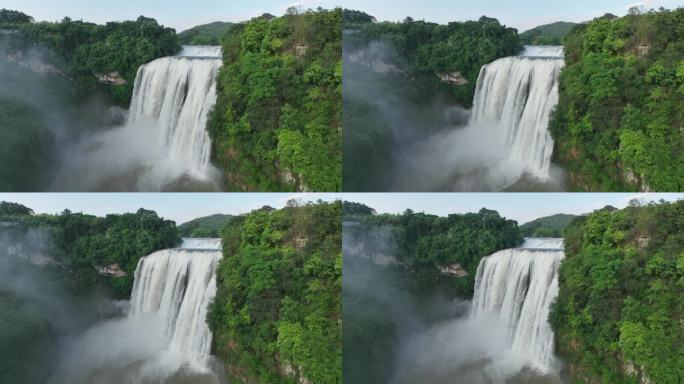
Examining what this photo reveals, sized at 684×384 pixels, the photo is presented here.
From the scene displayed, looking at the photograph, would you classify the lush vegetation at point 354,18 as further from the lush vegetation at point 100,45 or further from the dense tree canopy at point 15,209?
the dense tree canopy at point 15,209

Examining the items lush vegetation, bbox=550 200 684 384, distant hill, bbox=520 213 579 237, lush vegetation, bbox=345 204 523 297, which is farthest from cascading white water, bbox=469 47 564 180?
lush vegetation, bbox=550 200 684 384

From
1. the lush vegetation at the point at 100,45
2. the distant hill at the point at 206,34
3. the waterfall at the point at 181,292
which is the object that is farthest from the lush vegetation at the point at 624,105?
the lush vegetation at the point at 100,45

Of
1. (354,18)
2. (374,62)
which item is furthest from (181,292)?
(354,18)

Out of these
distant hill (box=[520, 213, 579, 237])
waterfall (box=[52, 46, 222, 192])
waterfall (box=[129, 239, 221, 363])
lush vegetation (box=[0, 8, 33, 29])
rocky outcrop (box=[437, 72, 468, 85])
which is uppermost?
lush vegetation (box=[0, 8, 33, 29])

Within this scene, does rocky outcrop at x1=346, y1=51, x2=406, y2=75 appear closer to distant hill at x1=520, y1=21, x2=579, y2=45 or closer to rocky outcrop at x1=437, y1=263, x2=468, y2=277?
distant hill at x1=520, y1=21, x2=579, y2=45

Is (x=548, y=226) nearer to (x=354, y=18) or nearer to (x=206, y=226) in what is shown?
(x=354, y=18)
